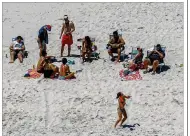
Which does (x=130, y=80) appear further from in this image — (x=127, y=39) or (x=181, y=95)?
(x=127, y=39)

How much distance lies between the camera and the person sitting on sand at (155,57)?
69.3 ft

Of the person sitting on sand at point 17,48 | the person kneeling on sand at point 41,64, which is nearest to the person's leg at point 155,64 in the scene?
the person kneeling on sand at point 41,64

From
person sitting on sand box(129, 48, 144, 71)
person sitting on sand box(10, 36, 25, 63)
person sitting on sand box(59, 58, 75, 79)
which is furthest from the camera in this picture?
person sitting on sand box(10, 36, 25, 63)

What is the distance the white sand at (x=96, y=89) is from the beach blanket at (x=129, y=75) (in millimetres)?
161

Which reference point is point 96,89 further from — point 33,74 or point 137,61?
point 33,74

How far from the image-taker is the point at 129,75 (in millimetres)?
21094

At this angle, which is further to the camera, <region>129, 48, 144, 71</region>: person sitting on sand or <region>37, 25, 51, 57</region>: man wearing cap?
<region>37, 25, 51, 57</region>: man wearing cap

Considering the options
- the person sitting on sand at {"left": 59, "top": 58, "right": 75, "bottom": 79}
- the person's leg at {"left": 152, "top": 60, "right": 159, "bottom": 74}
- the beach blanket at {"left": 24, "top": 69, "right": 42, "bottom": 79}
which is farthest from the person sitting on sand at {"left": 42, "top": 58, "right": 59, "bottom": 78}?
the person's leg at {"left": 152, "top": 60, "right": 159, "bottom": 74}

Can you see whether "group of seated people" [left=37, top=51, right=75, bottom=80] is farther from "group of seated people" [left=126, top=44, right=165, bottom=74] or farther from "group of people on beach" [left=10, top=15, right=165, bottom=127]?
"group of seated people" [left=126, top=44, right=165, bottom=74]

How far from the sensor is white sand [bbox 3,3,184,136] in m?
18.5

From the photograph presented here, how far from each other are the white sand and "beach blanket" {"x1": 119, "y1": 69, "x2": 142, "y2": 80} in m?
0.16

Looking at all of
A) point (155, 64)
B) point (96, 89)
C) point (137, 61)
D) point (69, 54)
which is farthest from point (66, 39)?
point (155, 64)

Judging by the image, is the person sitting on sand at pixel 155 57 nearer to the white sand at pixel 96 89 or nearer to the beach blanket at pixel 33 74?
the white sand at pixel 96 89

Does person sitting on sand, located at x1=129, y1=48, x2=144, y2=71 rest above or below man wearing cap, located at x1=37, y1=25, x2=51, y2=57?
below
